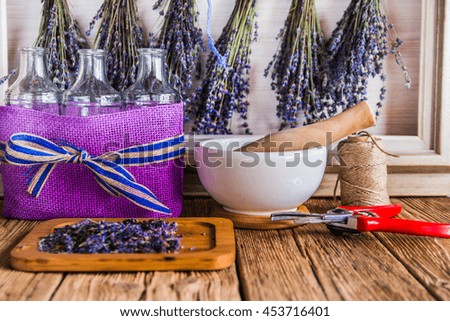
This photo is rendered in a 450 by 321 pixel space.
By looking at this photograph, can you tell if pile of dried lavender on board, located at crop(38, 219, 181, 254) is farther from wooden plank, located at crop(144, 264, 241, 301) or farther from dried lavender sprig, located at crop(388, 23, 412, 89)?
dried lavender sprig, located at crop(388, 23, 412, 89)

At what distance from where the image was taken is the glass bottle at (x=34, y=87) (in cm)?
115

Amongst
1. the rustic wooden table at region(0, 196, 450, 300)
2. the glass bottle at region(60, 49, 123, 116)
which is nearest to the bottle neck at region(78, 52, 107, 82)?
the glass bottle at region(60, 49, 123, 116)

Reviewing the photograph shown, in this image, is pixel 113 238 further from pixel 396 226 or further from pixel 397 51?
pixel 397 51

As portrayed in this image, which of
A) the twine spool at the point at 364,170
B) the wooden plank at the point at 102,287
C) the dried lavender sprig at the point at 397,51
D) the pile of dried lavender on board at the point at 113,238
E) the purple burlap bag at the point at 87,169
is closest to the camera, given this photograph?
the wooden plank at the point at 102,287

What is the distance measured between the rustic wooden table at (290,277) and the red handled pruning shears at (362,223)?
0.07 ft

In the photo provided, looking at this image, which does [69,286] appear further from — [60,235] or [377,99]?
[377,99]

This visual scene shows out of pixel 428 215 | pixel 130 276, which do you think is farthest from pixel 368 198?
pixel 130 276

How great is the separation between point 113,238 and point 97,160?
0.70ft

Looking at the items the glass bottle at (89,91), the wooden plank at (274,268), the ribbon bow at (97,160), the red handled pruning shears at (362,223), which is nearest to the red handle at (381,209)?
the red handled pruning shears at (362,223)

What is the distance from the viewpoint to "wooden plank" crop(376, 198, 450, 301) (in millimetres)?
814

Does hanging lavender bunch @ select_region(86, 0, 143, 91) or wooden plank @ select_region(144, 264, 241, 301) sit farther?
hanging lavender bunch @ select_region(86, 0, 143, 91)

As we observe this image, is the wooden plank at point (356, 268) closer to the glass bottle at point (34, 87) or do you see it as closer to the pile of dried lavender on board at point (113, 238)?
the pile of dried lavender on board at point (113, 238)

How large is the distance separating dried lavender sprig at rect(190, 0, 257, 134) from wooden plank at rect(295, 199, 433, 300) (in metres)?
0.36

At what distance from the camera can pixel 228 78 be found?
132 centimetres
